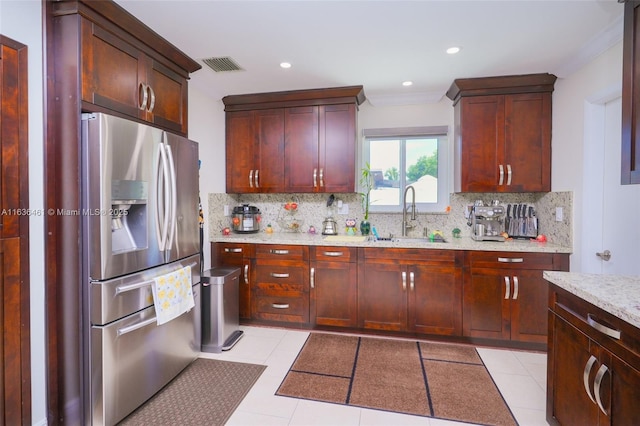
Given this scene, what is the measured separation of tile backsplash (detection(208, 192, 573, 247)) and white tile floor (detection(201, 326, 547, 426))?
1.14 metres

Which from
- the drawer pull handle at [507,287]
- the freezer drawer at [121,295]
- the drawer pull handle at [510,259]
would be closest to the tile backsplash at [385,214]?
the drawer pull handle at [510,259]

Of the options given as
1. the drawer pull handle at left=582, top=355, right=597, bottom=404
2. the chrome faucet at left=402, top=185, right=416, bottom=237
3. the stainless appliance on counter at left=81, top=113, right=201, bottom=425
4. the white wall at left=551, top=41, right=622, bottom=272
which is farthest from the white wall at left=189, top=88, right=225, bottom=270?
the white wall at left=551, top=41, right=622, bottom=272

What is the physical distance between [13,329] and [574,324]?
2.67 meters

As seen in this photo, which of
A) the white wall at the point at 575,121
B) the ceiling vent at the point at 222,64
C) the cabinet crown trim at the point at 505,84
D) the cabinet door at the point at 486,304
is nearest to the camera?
the white wall at the point at 575,121

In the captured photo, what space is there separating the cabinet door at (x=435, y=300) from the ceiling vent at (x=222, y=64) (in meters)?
2.41

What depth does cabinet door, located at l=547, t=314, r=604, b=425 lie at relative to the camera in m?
1.29

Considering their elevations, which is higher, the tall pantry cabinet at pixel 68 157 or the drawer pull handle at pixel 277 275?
the tall pantry cabinet at pixel 68 157

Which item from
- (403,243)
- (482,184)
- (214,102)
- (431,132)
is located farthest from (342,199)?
(214,102)

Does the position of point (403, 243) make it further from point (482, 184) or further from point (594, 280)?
point (594, 280)

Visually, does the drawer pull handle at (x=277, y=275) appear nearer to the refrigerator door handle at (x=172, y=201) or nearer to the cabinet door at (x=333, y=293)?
the cabinet door at (x=333, y=293)

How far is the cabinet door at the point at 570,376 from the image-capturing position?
1.29 metres

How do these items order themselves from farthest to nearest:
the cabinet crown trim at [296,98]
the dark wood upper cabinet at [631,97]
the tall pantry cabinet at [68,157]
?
the cabinet crown trim at [296,98] < the tall pantry cabinet at [68,157] < the dark wood upper cabinet at [631,97]

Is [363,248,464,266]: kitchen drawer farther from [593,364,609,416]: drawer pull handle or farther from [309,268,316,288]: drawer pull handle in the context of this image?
[593,364,609,416]: drawer pull handle

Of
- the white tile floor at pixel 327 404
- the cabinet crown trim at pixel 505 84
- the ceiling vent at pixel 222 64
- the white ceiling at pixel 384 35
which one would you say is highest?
the ceiling vent at pixel 222 64
